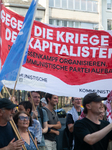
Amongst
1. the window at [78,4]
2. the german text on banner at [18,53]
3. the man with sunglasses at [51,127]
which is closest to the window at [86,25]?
the window at [78,4]

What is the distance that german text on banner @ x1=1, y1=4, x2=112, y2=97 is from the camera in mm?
5531

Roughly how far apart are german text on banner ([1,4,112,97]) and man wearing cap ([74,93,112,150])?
1680 millimetres

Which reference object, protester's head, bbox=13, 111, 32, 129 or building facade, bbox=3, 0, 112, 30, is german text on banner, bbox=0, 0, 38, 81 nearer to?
protester's head, bbox=13, 111, 32, 129

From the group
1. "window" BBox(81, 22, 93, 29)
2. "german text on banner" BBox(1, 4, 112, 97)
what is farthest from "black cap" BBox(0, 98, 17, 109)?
"window" BBox(81, 22, 93, 29)

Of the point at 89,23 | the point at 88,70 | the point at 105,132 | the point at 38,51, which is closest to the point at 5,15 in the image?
the point at 38,51

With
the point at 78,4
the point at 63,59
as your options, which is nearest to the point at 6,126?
the point at 63,59

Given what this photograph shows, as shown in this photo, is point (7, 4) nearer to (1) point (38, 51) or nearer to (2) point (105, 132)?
(1) point (38, 51)

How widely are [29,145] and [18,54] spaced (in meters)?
1.38

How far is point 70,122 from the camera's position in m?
5.85

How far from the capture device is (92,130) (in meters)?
3.64

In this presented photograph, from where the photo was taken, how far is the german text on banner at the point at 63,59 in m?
5.53

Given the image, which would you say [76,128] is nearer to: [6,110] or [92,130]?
[92,130]

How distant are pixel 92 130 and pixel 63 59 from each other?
2.35 m

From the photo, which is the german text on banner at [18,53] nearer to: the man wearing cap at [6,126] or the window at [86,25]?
the man wearing cap at [6,126]
